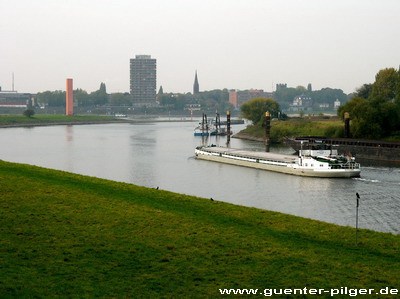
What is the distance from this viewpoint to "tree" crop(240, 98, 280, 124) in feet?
422

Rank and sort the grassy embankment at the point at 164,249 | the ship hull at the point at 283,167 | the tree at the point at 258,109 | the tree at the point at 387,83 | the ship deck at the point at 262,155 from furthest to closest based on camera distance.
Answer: the tree at the point at 258,109 < the tree at the point at 387,83 < the ship deck at the point at 262,155 < the ship hull at the point at 283,167 < the grassy embankment at the point at 164,249

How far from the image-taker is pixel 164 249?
1552 centimetres

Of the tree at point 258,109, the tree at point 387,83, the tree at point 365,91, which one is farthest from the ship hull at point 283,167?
the tree at point 365,91

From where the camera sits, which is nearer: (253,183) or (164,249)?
(164,249)

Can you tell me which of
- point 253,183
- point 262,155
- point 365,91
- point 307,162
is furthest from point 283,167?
point 365,91

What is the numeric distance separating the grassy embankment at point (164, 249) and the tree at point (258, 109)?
347ft

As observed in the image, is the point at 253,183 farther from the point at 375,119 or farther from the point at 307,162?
the point at 375,119

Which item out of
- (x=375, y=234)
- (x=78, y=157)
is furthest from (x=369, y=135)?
(x=375, y=234)

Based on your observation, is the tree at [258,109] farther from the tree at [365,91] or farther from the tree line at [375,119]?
the tree line at [375,119]

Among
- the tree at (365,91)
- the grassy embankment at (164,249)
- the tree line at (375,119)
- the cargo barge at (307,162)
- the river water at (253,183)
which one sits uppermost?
the tree at (365,91)

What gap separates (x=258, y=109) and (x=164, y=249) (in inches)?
4520

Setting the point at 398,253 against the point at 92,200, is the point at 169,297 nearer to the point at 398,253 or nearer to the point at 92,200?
the point at 398,253

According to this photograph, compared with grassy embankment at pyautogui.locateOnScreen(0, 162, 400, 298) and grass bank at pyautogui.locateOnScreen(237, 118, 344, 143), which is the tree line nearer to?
grass bank at pyautogui.locateOnScreen(237, 118, 344, 143)

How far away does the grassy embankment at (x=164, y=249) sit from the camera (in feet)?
42.5
